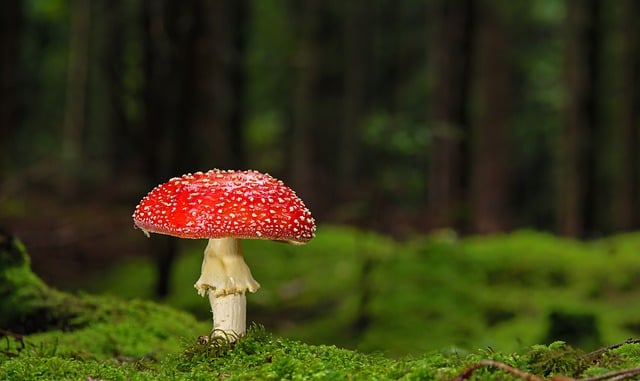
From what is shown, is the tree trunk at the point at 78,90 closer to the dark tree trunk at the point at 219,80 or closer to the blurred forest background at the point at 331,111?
the blurred forest background at the point at 331,111

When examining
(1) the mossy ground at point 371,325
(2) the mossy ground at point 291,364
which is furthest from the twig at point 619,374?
(2) the mossy ground at point 291,364

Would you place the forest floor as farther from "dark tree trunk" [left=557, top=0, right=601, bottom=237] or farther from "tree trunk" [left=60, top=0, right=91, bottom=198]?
"dark tree trunk" [left=557, top=0, right=601, bottom=237]

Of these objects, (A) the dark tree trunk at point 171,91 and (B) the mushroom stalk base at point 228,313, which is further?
(A) the dark tree trunk at point 171,91

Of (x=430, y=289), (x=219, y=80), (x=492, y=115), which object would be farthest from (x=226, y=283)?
(x=492, y=115)

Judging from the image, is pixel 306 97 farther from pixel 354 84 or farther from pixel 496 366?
pixel 496 366

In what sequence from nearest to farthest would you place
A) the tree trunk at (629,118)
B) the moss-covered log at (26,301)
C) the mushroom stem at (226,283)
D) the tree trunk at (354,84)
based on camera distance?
the mushroom stem at (226,283), the moss-covered log at (26,301), the tree trunk at (629,118), the tree trunk at (354,84)

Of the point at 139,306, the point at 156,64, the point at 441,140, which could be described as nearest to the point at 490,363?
the point at 139,306
